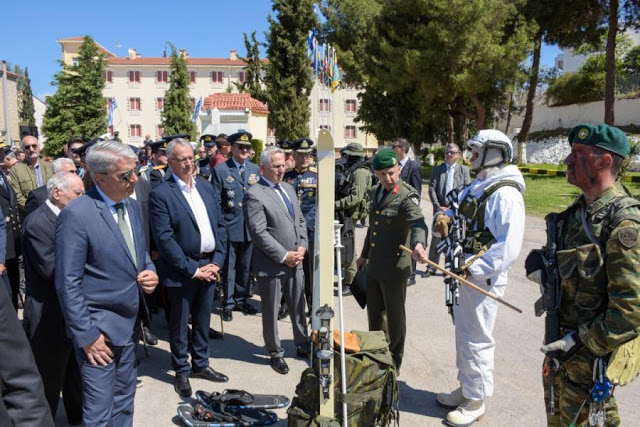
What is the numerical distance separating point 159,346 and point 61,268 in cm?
286

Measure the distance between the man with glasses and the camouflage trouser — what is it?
283 inches

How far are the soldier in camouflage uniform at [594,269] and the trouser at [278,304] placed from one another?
8.66 feet

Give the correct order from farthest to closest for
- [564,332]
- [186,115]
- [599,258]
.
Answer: [186,115] < [564,332] < [599,258]

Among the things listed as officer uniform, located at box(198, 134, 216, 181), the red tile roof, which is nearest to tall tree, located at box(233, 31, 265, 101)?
the red tile roof

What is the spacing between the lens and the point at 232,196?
21.8 ft

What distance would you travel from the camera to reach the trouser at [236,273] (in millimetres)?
6344

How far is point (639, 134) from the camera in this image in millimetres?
29906

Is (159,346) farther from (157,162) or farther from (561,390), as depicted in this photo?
(561,390)

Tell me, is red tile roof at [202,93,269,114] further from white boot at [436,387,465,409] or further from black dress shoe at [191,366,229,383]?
white boot at [436,387,465,409]

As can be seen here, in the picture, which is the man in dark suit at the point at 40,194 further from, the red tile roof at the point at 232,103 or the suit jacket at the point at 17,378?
the red tile roof at the point at 232,103

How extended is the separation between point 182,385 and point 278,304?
113 centimetres

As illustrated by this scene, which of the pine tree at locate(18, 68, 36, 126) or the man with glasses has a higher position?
the pine tree at locate(18, 68, 36, 126)

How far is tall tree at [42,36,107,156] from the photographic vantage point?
A: 34.7m

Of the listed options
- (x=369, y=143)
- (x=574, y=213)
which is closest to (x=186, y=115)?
(x=369, y=143)
